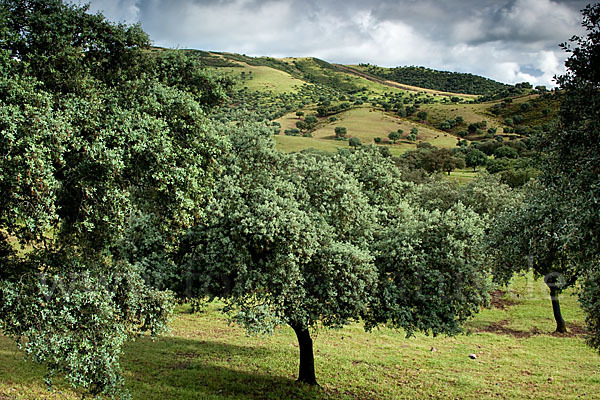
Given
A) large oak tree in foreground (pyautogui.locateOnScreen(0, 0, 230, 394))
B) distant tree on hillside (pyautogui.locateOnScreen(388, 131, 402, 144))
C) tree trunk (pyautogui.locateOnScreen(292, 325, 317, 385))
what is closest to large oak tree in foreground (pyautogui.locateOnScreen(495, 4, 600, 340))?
large oak tree in foreground (pyautogui.locateOnScreen(0, 0, 230, 394))

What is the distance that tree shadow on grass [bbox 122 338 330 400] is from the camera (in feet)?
59.5

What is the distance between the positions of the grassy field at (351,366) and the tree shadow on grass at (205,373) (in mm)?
48

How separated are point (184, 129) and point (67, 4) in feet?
16.0

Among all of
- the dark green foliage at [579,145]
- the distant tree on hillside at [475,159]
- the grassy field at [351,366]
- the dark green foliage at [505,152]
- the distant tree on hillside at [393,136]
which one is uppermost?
the distant tree on hillside at [393,136]

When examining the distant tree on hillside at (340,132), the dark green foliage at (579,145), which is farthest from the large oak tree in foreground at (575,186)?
the distant tree on hillside at (340,132)

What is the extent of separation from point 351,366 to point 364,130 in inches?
5621

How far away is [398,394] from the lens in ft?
66.1

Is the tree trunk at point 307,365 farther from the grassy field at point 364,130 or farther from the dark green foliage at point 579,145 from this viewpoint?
the grassy field at point 364,130

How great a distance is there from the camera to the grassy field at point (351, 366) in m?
18.7

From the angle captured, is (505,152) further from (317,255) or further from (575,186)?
(575,186)

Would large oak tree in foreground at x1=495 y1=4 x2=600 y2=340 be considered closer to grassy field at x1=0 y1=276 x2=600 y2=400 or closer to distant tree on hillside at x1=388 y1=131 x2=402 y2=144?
grassy field at x1=0 y1=276 x2=600 y2=400

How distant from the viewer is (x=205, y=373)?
20.7 meters

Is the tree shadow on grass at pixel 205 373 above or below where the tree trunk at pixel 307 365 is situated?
below

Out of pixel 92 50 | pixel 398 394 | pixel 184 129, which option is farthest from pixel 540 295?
pixel 92 50
